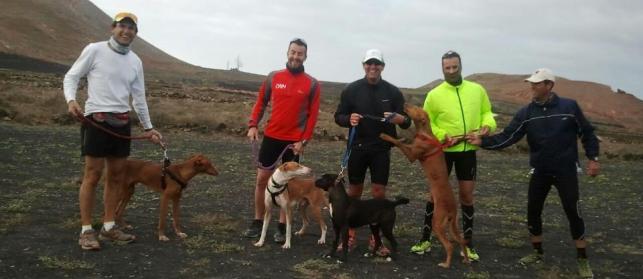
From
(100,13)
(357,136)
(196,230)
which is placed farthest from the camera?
(100,13)

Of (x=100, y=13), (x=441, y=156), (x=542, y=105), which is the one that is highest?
(x=100, y=13)

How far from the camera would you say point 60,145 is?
623 inches

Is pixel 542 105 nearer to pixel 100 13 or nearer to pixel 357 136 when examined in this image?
pixel 357 136

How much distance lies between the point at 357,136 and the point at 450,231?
1613 millimetres

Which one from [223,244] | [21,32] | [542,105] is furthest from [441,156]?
[21,32]

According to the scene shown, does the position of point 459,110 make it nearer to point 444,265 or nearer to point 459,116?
point 459,116

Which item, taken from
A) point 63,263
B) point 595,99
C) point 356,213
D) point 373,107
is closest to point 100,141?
point 63,263

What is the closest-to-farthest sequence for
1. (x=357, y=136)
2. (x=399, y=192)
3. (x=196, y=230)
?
(x=357, y=136) < (x=196, y=230) < (x=399, y=192)

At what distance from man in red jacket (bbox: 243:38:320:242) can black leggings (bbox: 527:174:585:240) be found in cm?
290

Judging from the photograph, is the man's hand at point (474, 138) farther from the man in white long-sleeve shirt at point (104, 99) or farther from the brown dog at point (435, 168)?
the man in white long-sleeve shirt at point (104, 99)

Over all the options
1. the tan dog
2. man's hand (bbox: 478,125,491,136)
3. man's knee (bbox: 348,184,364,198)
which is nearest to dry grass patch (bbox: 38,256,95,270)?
the tan dog

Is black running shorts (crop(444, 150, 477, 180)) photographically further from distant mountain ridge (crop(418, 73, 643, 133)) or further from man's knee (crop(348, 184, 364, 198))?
distant mountain ridge (crop(418, 73, 643, 133))

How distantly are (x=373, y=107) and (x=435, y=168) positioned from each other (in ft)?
3.52

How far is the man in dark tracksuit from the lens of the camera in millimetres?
5898
